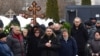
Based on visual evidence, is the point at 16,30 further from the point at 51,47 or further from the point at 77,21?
the point at 77,21

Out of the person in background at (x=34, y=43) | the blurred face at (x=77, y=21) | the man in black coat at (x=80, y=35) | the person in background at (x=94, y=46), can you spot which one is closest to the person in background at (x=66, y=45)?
the person in background at (x=94, y=46)

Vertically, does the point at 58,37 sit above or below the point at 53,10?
above

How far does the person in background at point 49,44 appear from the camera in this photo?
1295 cm

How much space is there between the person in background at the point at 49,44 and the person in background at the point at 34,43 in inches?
25.3

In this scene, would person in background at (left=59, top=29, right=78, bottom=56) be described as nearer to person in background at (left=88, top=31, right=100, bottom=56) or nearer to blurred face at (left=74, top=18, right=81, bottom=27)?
person in background at (left=88, top=31, right=100, bottom=56)

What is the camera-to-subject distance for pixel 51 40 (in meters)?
13.0

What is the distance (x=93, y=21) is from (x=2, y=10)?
102ft

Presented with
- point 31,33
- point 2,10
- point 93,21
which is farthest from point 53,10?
point 31,33

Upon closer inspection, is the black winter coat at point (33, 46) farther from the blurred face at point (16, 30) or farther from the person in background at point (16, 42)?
the blurred face at point (16, 30)

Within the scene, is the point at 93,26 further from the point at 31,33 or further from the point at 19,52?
the point at 19,52

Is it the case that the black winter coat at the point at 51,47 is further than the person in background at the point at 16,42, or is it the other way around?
the black winter coat at the point at 51,47

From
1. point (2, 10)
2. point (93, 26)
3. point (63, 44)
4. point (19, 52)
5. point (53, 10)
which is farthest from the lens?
point (2, 10)

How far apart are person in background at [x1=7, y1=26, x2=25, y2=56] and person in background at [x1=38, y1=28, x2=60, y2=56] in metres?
0.69

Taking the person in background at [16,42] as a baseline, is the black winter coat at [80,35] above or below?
below
